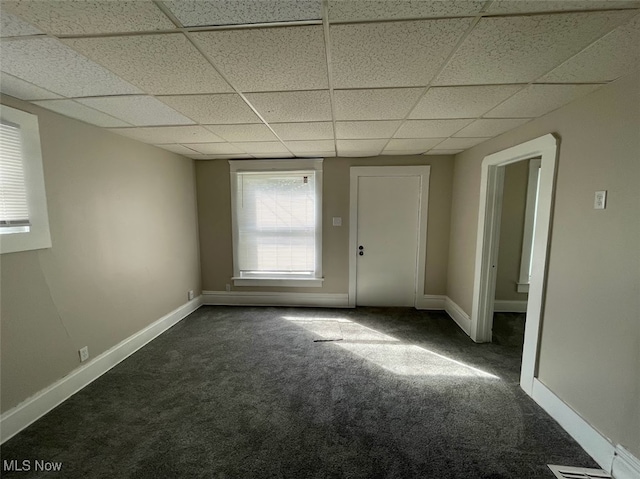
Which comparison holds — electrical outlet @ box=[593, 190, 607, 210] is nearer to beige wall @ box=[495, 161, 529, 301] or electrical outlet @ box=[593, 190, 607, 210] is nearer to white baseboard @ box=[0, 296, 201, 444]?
beige wall @ box=[495, 161, 529, 301]

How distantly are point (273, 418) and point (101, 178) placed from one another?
2.56 m

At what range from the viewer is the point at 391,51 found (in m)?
1.24

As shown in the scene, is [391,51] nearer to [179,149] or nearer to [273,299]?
[179,149]

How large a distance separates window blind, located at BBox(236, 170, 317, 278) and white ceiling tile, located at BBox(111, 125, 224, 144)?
45.1 inches

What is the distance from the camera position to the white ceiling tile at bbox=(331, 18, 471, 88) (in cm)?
109

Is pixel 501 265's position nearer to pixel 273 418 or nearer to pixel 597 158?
pixel 597 158

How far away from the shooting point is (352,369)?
2.49 m

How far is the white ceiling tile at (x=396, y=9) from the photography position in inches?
38.2

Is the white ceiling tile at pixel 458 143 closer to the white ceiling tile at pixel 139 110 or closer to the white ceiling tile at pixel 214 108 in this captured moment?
the white ceiling tile at pixel 214 108

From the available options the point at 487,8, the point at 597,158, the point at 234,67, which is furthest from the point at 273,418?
the point at 597,158

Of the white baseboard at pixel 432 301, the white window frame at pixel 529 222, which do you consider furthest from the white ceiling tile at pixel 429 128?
the white baseboard at pixel 432 301

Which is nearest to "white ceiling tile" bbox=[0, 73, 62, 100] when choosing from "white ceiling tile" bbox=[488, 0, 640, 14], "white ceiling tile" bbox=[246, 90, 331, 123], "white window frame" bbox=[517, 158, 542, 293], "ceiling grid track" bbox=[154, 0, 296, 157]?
"ceiling grid track" bbox=[154, 0, 296, 157]

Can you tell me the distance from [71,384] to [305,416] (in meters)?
1.93

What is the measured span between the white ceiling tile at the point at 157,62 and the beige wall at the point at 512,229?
149 inches
